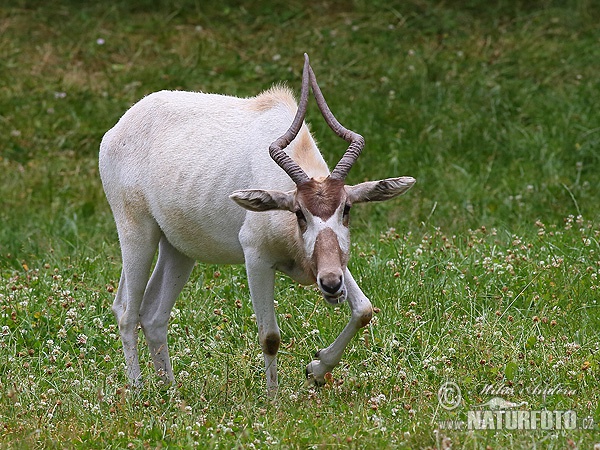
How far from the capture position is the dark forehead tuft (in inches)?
215

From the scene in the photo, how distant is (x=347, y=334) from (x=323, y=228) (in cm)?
78

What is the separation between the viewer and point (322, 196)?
18.0 feet

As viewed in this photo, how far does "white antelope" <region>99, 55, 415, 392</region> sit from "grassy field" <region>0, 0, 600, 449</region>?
0.34 meters

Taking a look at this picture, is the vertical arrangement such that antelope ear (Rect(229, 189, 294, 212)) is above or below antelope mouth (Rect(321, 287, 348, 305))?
above

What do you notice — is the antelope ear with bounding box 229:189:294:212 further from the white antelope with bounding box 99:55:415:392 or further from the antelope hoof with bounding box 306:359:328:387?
the antelope hoof with bounding box 306:359:328:387

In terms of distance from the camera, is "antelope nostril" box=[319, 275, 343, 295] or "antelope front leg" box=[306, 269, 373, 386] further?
"antelope front leg" box=[306, 269, 373, 386]

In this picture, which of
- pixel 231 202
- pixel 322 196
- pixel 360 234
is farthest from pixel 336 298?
pixel 360 234

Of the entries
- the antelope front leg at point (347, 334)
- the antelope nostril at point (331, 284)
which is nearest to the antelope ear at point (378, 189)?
the antelope front leg at point (347, 334)

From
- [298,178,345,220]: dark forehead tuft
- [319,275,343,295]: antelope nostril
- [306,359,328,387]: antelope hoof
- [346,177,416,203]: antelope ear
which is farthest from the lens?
[306,359,328,387]: antelope hoof

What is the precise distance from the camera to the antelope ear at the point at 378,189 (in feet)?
18.6

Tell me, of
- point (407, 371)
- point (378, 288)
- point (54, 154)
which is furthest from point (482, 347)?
point (54, 154)

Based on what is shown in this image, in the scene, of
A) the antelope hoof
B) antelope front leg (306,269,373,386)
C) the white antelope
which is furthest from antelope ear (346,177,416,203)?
the antelope hoof

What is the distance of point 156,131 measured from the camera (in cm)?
668

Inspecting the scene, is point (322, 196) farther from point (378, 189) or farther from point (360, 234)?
point (360, 234)
